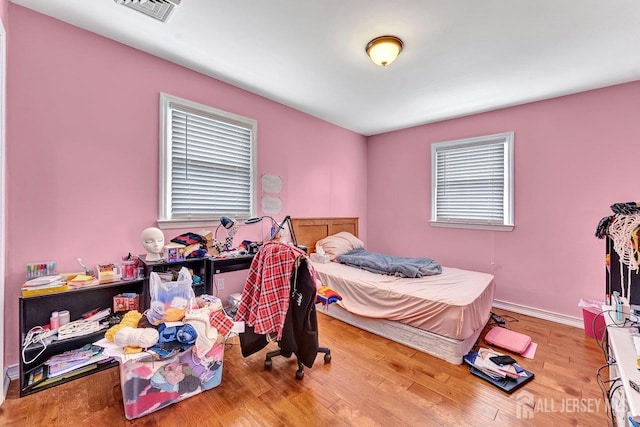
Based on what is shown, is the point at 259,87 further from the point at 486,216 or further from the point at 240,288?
the point at 486,216

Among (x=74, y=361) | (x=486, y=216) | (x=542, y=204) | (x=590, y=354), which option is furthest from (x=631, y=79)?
(x=74, y=361)

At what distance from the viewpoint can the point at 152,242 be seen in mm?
2148

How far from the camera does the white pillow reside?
12.3 feet

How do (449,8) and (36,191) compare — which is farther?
(36,191)

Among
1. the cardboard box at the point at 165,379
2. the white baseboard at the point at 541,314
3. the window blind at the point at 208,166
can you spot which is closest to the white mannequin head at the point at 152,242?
the window blind at the point at 208,166

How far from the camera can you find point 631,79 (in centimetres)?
265

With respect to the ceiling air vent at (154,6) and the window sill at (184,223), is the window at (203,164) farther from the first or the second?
the ceiling air vent at (154,6)

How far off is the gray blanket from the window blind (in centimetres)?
143

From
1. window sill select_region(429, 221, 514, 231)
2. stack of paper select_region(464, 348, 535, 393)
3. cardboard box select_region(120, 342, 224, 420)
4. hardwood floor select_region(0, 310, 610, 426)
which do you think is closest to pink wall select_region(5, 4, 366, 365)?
hardwood floor select_region(0, 310, 610, 426)

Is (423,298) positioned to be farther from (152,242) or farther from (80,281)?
(80,281)

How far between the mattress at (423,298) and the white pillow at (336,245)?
484mm

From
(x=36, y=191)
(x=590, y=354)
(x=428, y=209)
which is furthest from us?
(x=428, y=209)

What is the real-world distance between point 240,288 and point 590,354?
3390 mm

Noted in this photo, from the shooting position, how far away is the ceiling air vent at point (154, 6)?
1756 mm
